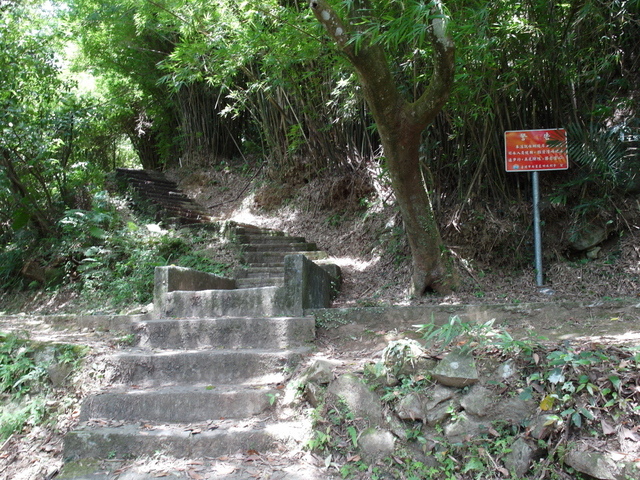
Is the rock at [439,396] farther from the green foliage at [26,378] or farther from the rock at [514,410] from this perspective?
the green foliage at [26,378]

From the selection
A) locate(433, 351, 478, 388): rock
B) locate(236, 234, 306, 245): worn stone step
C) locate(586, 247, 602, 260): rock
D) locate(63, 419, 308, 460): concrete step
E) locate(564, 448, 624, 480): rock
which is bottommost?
locate(63, 419, 308, 460): concrete step

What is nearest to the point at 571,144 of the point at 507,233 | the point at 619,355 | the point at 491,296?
the point at 507,233

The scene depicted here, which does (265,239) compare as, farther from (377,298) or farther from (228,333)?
(228,333)

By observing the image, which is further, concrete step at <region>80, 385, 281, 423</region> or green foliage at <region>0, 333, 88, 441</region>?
green foliage at <region>0, 333, 88, 441</region>

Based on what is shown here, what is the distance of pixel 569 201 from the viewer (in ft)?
16.9

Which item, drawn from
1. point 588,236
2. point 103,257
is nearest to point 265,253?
point 103,257

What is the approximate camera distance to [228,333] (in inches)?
142

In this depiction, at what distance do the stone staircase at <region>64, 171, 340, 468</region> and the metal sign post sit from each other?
2279 mm

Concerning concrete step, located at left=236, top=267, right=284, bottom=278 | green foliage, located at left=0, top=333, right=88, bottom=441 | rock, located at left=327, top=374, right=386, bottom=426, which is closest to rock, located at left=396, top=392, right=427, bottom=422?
rock, located at left=327, top=374, right=386, bottom=426

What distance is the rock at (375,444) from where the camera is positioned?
95.7 inches

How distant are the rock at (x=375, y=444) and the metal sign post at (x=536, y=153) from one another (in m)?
3.04

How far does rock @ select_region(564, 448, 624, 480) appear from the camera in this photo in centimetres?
198

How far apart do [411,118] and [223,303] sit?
2.31m

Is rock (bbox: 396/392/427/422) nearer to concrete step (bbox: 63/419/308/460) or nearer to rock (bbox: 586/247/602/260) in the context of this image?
concrete step (bbox: 63/419/308/460)
